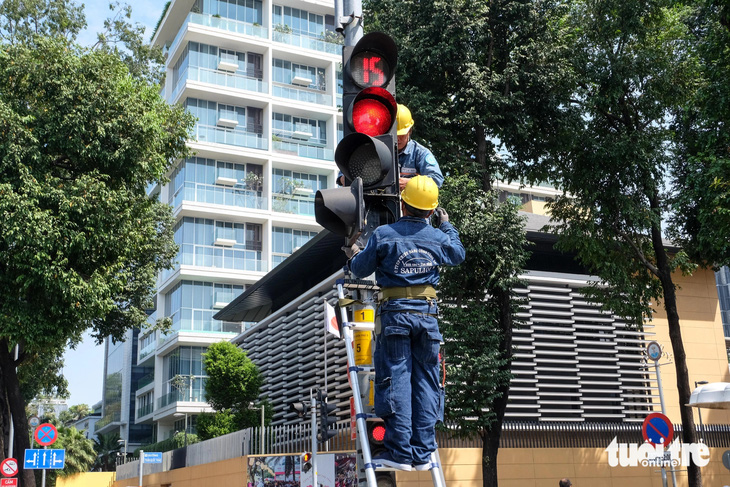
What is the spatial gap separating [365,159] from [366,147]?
9 centimetres

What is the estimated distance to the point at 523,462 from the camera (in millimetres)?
22062

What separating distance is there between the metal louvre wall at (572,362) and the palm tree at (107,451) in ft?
153

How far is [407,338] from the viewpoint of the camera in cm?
524

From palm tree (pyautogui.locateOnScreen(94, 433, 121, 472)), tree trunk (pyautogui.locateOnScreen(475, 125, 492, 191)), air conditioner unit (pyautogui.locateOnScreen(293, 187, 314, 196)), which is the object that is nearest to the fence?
tree trunk (pyautogui.locateOnScreen(475, 125, 492, 191))

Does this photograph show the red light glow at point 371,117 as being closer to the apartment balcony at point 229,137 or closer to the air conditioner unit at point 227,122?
the apartment balcony at point 229,137

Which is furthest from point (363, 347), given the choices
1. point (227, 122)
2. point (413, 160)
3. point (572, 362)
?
point (227, 122)

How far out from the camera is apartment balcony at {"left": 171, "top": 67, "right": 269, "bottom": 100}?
51500 mm

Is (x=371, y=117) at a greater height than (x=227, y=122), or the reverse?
(x=227, y=122)

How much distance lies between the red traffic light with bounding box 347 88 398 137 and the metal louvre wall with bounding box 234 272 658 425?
1786cm

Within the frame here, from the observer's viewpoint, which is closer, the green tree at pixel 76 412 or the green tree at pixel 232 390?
the green tree at pixel 232 390

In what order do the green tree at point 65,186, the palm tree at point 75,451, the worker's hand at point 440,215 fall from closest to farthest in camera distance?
the worker's hand at point 440,215
the green tree at point 65,186
the palm tree at point 75,451

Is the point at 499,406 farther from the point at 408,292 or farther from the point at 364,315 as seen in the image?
the point at 408,292

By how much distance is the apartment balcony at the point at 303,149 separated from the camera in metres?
53.1

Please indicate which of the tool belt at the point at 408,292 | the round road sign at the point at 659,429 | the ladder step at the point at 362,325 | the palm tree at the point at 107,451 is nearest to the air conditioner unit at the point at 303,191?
the palm tree at the point at 107,451
